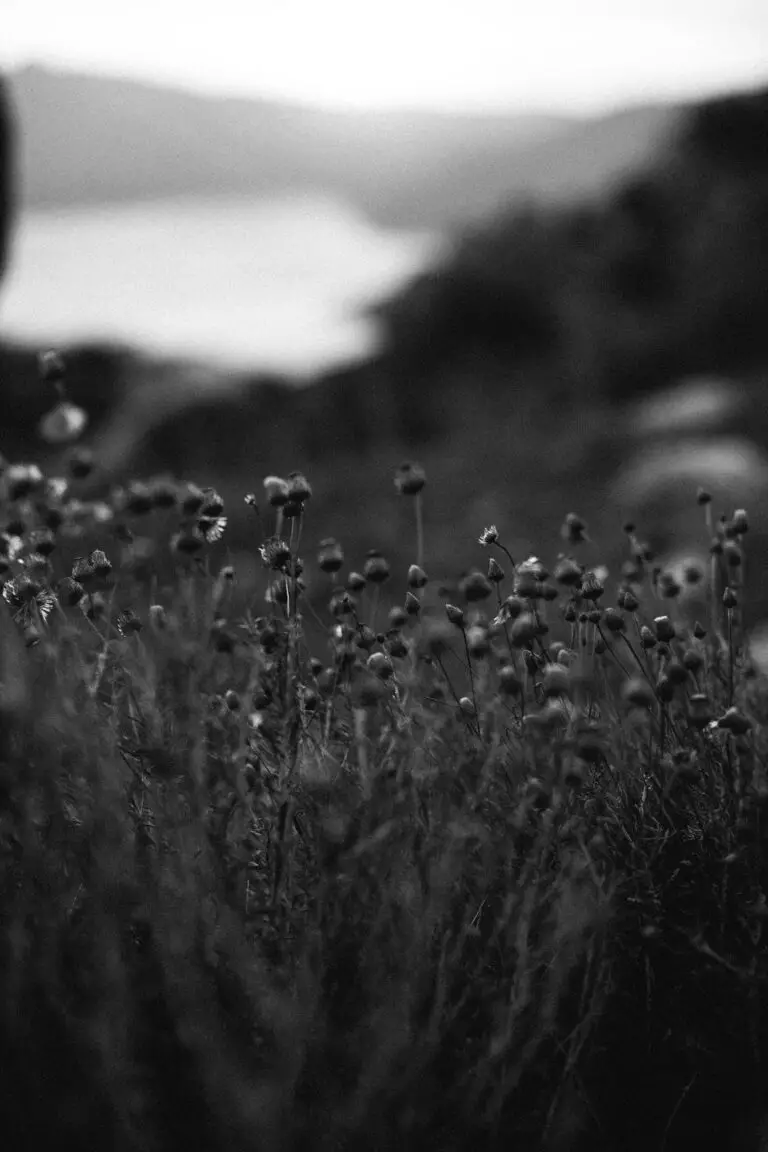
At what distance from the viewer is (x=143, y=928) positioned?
1.92 m

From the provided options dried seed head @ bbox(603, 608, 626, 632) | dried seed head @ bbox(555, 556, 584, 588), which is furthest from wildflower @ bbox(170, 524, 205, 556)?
dried seed head @ bbox(603, 608, 626, 632)

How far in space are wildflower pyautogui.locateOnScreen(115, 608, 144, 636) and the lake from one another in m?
5.22

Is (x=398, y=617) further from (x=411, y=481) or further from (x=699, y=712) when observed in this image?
(x=699, y=712)

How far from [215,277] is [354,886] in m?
7.01

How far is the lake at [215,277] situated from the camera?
7668 millimetres

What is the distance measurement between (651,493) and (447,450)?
1412 mm

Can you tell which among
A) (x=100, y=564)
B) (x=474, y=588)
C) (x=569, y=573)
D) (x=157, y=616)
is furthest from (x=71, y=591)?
(x=569, y=573)

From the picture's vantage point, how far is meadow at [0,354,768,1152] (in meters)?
1.61

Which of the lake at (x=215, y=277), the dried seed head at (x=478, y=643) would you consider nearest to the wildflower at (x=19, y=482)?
the dried seed head at (x=478, y=643)

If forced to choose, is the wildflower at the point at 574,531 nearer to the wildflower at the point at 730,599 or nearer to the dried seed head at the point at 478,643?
the wildflower at the point at 730,599

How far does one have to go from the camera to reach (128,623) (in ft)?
7.12

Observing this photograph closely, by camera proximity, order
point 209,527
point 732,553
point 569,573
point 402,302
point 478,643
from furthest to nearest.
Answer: point 402,302 → point 732,553 → point 209,527 → point 569,573 → point 478,643

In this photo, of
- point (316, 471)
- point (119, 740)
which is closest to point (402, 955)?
point (119, 740)

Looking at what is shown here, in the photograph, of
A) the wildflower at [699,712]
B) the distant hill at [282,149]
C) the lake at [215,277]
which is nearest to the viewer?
the wildflower at [699,712]
